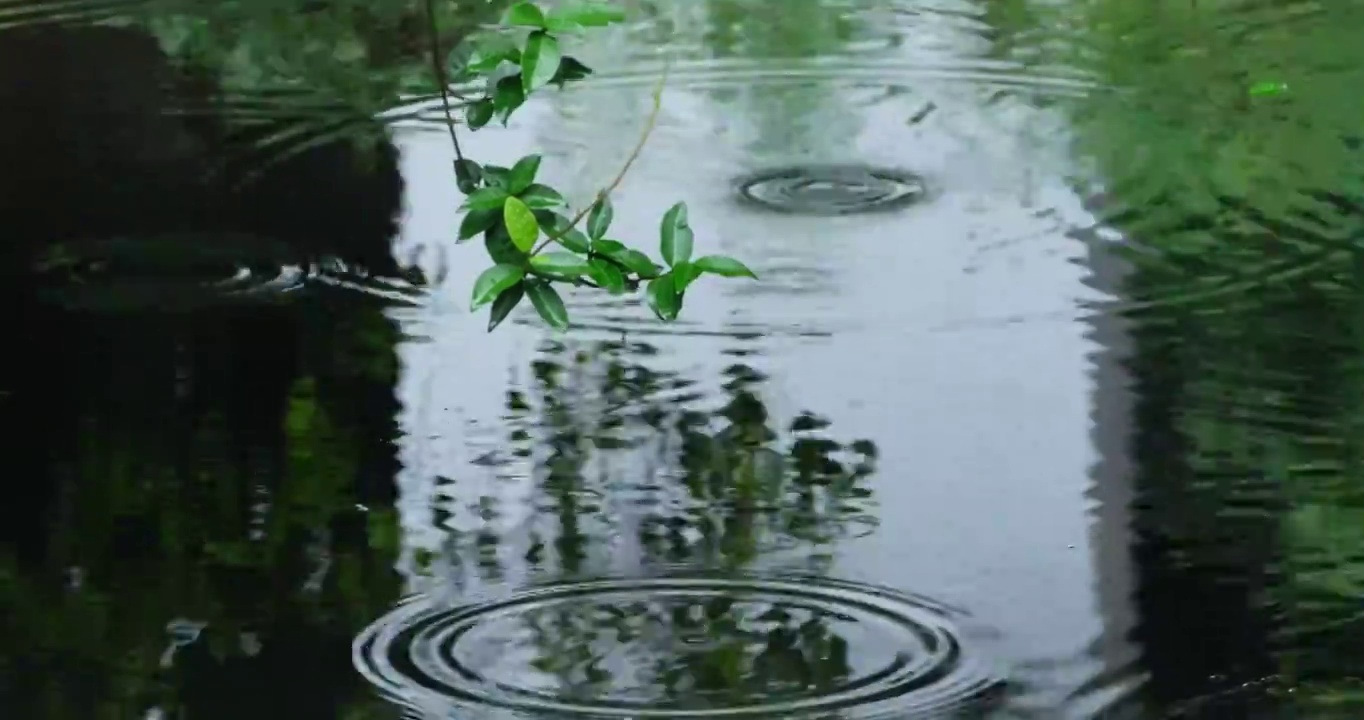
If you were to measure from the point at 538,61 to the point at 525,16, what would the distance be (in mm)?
79

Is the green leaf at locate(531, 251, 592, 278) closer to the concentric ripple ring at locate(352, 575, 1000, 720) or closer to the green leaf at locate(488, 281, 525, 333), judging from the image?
the green leaf at locate(488, 281, 525, 333)

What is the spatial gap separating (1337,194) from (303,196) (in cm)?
237

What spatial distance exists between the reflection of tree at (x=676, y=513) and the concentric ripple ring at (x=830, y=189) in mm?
978

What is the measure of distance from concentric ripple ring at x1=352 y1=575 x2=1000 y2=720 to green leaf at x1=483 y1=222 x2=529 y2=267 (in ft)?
1.73

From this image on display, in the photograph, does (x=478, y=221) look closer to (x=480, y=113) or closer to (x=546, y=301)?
(x=546, y=301)

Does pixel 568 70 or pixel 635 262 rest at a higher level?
pixel 568 70

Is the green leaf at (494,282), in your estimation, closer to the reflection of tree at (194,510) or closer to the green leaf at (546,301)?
the green leaf at (546,301)

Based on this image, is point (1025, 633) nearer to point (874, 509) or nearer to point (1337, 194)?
point (874, 509)

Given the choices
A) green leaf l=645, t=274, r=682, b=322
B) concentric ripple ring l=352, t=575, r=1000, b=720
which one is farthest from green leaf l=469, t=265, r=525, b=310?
concentric ripple ring l=352, t=575, r=1000, b=720

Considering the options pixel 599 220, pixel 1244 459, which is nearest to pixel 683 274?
pixel 599 220

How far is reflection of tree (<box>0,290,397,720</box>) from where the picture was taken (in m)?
2.90

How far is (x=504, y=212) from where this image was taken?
323 centimetres

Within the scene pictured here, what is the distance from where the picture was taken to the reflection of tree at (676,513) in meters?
2.87

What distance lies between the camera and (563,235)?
3295mm
